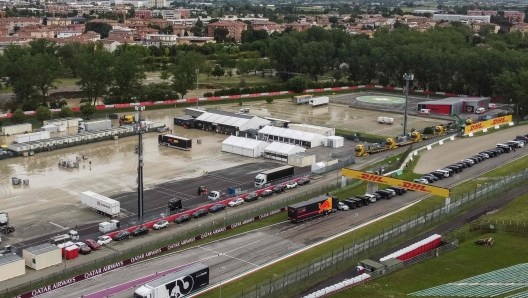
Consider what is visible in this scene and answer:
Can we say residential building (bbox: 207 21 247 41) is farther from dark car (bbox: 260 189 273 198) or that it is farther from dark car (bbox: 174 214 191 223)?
dark car (bbox: 174 214 191 223)

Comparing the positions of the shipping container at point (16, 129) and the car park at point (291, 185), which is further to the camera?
the shipping container at point (16, 129)

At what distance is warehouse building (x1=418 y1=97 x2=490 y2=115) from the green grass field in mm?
38658

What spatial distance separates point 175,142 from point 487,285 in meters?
32.3

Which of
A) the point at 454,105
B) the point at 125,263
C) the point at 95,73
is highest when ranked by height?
the point at 95,73

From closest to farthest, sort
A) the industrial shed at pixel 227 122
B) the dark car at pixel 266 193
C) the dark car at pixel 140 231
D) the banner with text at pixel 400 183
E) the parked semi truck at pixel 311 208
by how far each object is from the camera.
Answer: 1. the dark car at pixel 140 231
2. the parked semi truck at pixel 311 208
3. the banner with text at pixel 400 183
4. the dark car at pixel 266 193
5. the industrial shed at pixel 227 122

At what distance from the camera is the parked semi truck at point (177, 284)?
24.0 m

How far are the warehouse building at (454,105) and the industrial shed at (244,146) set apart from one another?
2590 centimetres

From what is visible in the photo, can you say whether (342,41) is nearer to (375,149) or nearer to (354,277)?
(375,149)

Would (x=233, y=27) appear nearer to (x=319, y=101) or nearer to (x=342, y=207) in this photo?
(x=319, y=101)

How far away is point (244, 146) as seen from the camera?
50.9 m

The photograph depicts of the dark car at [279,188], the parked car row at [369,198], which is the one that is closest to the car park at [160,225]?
the dark car at [279,188]

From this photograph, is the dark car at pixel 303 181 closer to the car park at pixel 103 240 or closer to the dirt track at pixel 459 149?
the dirt track at pixel 459 149

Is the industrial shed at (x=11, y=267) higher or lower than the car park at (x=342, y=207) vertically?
lower

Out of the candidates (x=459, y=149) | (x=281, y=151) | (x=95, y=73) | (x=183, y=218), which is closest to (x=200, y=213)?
(x=183, y=218)
